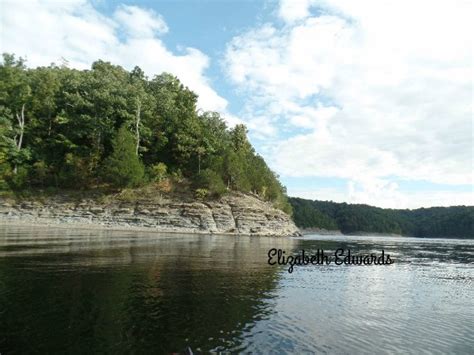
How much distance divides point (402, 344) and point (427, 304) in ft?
28.5

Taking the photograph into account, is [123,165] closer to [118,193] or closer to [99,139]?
[118,193]

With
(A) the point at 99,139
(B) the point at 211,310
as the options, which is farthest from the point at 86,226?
(B) the point at 211,310

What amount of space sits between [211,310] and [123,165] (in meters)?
63.8

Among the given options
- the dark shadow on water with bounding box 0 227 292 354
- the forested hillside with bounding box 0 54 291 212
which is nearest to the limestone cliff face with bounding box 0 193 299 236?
the forested hillside with bounding box 0 54 291 212

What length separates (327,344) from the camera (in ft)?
43.7

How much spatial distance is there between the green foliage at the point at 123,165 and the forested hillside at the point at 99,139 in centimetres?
20

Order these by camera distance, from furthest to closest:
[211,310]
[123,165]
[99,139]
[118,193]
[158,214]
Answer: [99,139], [118,193], [158,214], [123,165], [211,310]

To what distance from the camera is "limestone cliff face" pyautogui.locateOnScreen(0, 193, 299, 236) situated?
69188 mm

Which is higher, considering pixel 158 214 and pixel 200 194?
pixel 200 194

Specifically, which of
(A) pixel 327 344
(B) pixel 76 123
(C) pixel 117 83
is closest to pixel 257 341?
(A) pixel 327 344

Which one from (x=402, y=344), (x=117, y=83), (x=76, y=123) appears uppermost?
(x=117, y=83)

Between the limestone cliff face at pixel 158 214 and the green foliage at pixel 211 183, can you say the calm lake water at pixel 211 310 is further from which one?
the green foliage at pixel 211 183

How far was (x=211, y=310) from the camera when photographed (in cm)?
1642

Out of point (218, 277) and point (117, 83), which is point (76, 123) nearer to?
point (117, 83)
